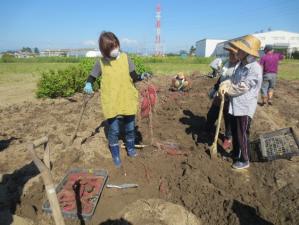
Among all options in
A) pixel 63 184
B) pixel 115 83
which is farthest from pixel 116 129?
pixel 63 184

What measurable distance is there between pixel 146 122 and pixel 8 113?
13.4 ft

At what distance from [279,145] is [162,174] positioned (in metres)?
2.19

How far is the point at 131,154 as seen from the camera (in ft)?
16.1

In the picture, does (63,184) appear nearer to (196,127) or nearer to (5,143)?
(5,143)

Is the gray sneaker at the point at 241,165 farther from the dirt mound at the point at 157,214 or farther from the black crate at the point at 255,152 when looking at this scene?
the dirt mound at the point at 157,214

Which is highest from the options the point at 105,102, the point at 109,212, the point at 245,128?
the point at 105,102

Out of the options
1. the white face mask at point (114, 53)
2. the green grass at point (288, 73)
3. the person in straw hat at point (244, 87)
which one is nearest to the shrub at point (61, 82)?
the white face mask at point (114, 53)

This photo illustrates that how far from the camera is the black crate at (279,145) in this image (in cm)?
461

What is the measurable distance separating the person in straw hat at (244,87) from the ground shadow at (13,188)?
3056mm

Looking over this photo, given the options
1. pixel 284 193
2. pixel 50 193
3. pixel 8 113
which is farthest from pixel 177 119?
pixel 50 193

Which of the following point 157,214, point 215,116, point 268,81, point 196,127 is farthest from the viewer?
point 268,81

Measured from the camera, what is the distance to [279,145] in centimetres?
496

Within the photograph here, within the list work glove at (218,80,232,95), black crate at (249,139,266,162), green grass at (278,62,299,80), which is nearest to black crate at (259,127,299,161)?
black crate at (249,139,266,162)

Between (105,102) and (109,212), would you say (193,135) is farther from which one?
(109,212)
